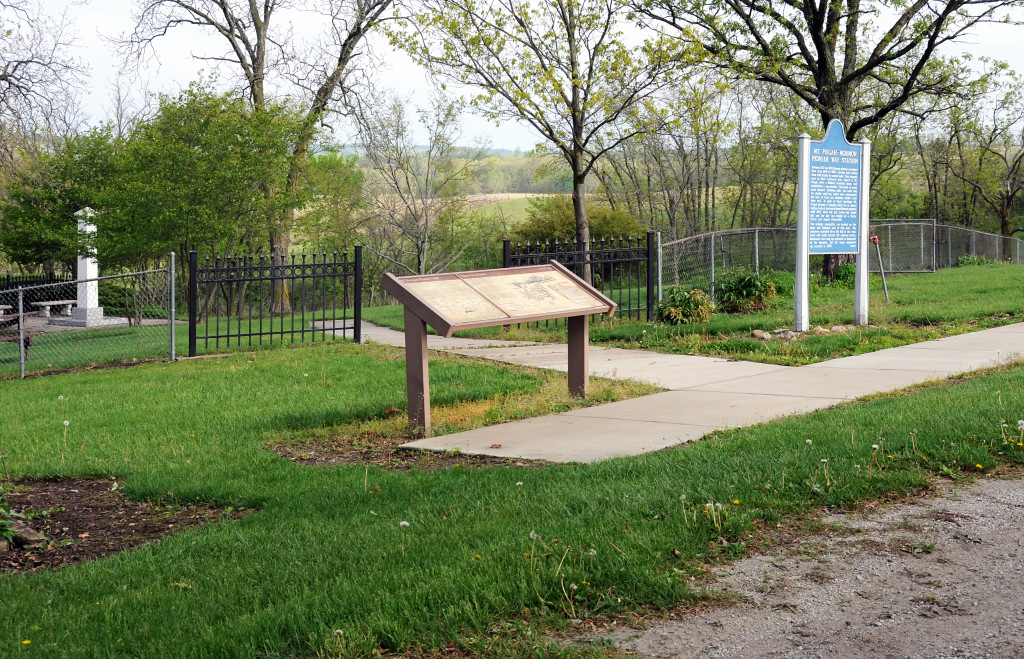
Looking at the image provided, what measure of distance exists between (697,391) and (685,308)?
6.38 m

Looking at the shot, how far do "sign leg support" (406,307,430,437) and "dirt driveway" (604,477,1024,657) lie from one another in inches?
163

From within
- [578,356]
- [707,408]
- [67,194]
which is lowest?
[707,408]

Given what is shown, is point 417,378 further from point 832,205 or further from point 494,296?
point 832,205

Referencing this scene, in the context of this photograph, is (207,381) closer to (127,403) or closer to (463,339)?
(127,403)

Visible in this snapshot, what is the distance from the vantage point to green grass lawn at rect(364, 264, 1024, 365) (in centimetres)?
1237

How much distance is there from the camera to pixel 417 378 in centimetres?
816

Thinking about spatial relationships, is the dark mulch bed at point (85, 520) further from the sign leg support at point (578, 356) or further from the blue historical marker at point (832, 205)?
the blue historical marker at point (832, 205)

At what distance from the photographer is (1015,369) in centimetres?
917

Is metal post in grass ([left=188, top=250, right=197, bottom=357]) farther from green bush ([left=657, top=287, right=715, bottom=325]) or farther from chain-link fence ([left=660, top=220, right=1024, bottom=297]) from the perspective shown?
chain-link fence ([left=660, top=220, right=1024, bottom=297])

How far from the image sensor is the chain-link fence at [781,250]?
2142cm

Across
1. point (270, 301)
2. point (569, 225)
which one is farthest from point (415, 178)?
point (270, 301)

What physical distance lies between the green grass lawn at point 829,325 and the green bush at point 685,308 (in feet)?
0.74

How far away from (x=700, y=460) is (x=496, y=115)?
18490 mm

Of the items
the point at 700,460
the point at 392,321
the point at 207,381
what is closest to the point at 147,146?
the point at 392,321
